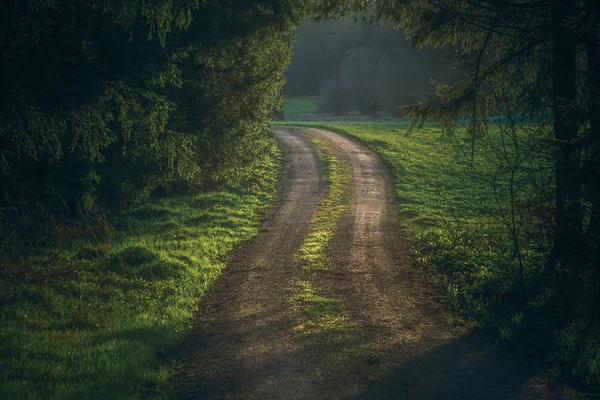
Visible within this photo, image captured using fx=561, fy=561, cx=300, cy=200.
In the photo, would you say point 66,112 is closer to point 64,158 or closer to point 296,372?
point 64,158

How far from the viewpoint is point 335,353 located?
8.06 meters

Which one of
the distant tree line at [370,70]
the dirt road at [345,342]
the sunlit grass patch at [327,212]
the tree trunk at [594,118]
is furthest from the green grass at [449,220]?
the distant tree line at [370,70]

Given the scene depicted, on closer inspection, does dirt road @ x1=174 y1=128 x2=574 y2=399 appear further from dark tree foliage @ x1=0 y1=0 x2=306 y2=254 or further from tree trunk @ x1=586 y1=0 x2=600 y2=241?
dark tree foliage @ x1=0 y1=0 x2=306 y2=254

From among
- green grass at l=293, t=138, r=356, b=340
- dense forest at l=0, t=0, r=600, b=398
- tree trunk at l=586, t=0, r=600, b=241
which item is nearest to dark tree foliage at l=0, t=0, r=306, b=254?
dense forest at l=0, t=0, r=600, b=398

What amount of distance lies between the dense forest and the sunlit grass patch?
2.07 metres

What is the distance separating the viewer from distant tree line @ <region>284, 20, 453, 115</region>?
5753 cm

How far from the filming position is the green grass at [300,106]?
7300cm

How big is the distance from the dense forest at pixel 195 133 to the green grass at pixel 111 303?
2.2 inches

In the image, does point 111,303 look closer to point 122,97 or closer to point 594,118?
point 122,97

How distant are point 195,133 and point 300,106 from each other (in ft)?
209

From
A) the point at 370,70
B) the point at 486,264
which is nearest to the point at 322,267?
the point at 486,264

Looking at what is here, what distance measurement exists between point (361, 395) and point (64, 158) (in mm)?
9301

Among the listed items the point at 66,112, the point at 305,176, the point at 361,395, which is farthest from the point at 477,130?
the point at 305,176

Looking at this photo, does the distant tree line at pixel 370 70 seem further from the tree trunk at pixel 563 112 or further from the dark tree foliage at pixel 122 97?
the tree trunk at pixel 563 112
